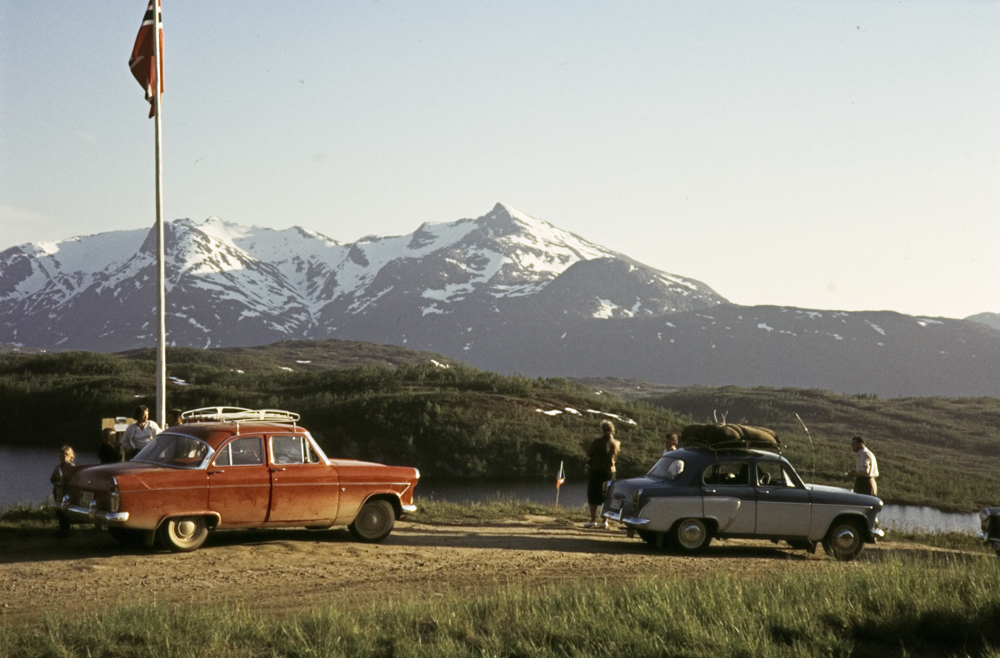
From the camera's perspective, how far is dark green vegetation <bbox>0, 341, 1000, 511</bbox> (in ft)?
186

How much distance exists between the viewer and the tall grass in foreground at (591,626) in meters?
9.91

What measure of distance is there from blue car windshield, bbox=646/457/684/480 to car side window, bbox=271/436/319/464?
17.9 ft

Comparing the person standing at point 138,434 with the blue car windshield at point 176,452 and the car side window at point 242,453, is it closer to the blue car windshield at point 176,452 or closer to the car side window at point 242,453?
the blue car windshield at point 176,452

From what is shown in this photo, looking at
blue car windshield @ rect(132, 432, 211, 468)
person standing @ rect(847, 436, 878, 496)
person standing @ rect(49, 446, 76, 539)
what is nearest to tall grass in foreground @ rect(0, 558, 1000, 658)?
blue car windshield @ rect(132, 432, 211, 468)

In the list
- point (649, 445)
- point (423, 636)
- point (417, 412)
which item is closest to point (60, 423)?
point (417, 412)

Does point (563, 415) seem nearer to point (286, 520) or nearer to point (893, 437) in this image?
point (893, 437)

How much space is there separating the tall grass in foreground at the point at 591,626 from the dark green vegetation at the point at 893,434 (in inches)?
1455

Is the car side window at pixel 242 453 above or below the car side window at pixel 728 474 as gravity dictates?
above

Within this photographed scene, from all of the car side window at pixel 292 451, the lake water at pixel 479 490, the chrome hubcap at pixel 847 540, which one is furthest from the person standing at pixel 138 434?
the lake water at pixel 479 490

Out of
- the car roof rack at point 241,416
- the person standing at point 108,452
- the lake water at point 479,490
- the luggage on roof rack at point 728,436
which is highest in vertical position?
the car roof rack at point 241,416

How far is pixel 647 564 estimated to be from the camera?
49.9 ft

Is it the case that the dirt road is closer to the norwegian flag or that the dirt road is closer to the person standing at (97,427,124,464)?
Result: the person standing at (97,427,124,464)

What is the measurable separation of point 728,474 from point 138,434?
31.7ft

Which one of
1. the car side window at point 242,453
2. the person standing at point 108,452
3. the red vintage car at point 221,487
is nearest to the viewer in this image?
the red vintage car at point 221,487
